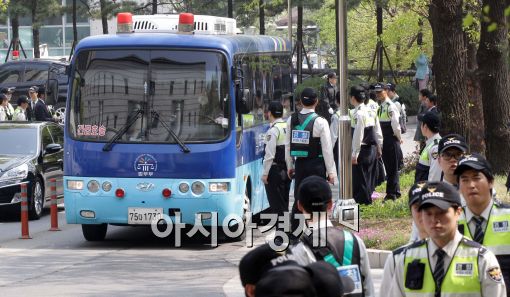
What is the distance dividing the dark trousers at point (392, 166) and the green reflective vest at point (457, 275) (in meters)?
13.6

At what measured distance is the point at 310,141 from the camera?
579 inches

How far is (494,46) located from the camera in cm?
1992

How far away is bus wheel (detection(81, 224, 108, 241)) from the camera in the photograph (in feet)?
55.8

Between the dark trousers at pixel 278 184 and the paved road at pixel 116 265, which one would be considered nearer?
the paved road at pixel 116 265

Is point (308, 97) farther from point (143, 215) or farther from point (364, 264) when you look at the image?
point (364, 264)

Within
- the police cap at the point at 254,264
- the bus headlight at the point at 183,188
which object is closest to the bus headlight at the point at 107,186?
the bus headlight at the point at 183,188

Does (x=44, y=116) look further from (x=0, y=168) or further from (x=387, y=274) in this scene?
(x=387, y=274)

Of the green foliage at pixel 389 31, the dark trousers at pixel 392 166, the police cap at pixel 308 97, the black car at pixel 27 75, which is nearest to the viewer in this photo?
the police cap at pixel 308 97

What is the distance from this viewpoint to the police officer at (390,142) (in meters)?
19.3

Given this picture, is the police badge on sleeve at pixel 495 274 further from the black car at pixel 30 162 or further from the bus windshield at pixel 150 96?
the black car at pixel 30 162

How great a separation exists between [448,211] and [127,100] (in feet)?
35.7

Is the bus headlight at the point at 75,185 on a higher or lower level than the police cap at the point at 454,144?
lower

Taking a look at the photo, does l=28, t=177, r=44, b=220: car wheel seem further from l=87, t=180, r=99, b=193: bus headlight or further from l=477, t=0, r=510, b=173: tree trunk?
l=477, t=0, r=510, b=173: tree trunk

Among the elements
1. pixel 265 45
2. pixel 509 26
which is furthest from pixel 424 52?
pixel 265 45
